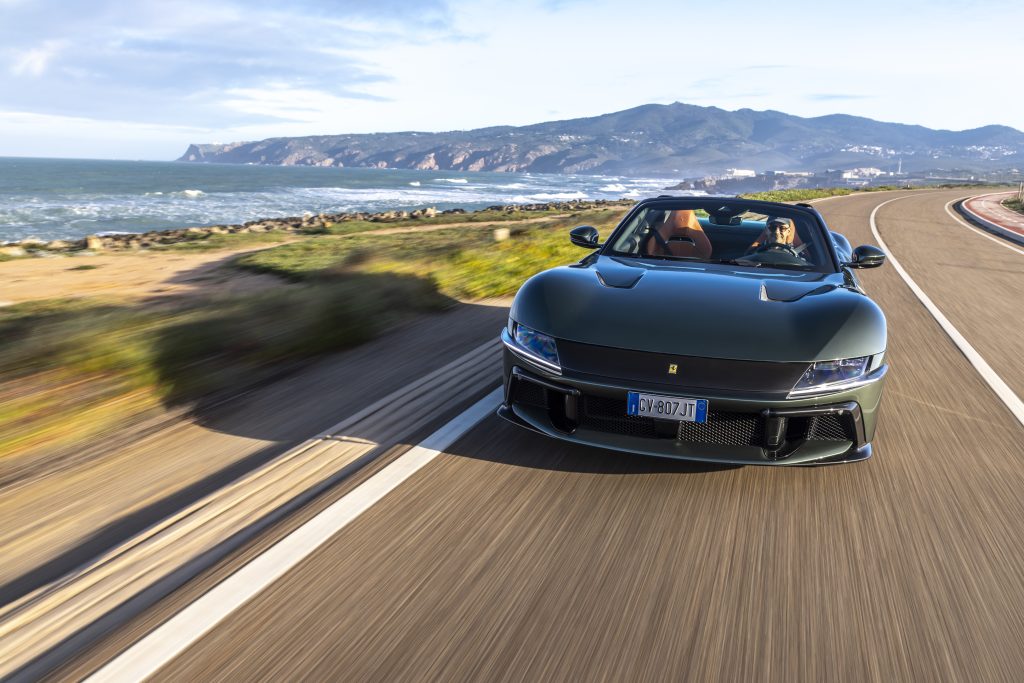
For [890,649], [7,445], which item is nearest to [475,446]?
[890,649]

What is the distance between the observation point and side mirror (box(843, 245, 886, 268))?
476 cm

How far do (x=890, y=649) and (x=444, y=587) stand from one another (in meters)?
1.37

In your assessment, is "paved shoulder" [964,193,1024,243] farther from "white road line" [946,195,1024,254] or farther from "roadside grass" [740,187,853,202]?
"roadside grass" [740,187,853,202]

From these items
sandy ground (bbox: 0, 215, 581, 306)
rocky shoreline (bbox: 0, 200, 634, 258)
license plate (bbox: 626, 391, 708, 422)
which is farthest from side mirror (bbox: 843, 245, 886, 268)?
rocky shoreline (bbox: 0, 200, 634, 258)

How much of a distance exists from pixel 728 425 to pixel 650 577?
0.88m

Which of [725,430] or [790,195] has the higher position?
[725,430]

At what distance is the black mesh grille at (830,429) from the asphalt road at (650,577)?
0.91ft

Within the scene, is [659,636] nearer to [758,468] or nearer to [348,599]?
[348,599]

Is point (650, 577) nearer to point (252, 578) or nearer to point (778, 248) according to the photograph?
point (252, 578)

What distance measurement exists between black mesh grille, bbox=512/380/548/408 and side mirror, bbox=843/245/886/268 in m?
2.45

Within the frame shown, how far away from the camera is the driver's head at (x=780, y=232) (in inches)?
A: 203

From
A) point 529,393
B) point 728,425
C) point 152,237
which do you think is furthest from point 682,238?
point 152,237

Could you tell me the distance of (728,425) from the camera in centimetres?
328

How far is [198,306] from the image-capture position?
22.9 ft
